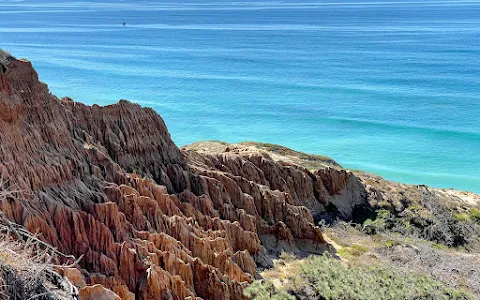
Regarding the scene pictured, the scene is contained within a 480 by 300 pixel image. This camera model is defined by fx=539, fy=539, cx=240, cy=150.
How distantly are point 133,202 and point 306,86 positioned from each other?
301 ft

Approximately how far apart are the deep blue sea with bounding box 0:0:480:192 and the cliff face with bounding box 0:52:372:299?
45.2 metres

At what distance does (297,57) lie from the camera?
5340 inches

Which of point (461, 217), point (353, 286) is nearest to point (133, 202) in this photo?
point (353, 286)

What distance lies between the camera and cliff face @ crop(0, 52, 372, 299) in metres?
18.5

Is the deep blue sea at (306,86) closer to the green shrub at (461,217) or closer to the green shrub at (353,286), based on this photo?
the green shrub at (461,217)

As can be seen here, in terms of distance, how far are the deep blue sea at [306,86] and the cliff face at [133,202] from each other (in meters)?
45.2

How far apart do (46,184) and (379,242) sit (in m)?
23.7

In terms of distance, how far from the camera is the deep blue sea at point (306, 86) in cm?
8106

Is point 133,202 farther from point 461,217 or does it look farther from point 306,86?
point 306,86

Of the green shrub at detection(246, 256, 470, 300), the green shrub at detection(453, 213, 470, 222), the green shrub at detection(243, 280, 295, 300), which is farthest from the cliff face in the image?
the green shrub at detection(453, 213, 470, 222)

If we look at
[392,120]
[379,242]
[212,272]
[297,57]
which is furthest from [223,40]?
[212,272]

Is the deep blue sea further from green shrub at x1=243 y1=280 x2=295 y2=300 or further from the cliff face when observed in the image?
green shrub at x1=243 y1=280 x2=295 y2=300

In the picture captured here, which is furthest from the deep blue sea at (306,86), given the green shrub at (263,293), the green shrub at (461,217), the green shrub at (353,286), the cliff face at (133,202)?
the green shrub at (263,293)

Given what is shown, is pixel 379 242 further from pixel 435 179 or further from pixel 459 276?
pixel 435 179
